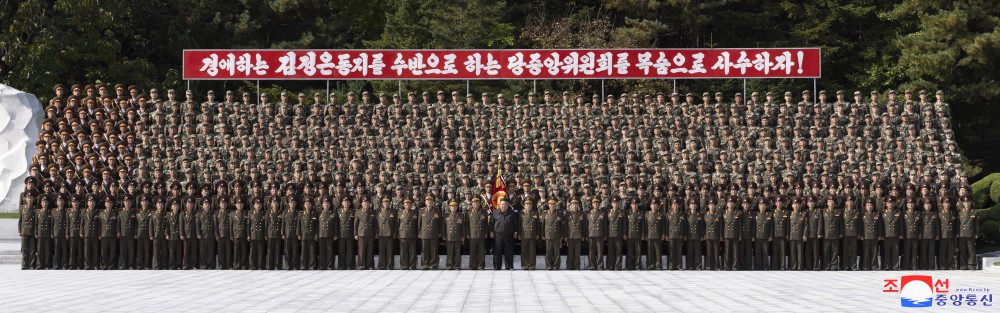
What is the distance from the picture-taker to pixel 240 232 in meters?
19.2

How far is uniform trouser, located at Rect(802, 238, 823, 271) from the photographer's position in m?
19.4

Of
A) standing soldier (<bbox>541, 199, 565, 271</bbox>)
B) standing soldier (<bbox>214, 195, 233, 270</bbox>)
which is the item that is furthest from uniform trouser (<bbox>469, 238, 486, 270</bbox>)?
standing soldier (<bbox>214, 195, 233, 270</bbox>)

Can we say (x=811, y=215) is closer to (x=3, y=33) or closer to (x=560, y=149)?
(x=560, y=149)

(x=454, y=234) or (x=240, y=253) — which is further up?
(x=454, y=234)

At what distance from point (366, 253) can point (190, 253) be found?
2824 mm

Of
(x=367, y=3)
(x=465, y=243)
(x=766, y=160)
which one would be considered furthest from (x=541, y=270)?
(x=367, y=3)

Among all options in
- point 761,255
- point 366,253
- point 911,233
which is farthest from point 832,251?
point 366,253

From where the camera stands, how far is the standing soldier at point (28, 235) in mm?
19234

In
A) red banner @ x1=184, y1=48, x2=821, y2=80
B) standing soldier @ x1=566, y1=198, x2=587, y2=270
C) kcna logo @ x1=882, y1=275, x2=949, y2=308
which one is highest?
red banner @ x1=184, y1=48, x2=821, y2=80

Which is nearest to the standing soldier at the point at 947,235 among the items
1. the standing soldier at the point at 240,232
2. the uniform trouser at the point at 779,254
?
the uniform trouser at the point at 779,254

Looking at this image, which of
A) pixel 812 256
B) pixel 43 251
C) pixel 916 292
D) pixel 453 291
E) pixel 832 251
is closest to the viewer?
pixel 916 292

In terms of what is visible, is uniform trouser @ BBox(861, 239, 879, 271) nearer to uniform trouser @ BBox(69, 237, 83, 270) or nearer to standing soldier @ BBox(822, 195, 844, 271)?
standing soldier @ BBox(822, 195, 844, 271)

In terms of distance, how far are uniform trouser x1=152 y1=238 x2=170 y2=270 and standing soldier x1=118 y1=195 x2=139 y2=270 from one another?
0.35 meters

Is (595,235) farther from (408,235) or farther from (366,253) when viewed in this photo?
(366,253)
